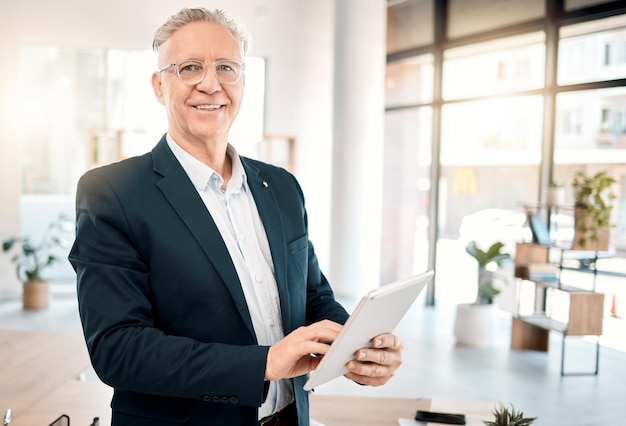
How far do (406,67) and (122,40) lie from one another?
3459mm

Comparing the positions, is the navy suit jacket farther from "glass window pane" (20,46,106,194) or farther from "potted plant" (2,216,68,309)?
"glass window pane" (20,46,106,194)

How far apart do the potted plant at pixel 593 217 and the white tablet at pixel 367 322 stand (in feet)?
14.1

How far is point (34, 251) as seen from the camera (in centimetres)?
703

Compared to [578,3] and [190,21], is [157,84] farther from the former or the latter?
[578,3]

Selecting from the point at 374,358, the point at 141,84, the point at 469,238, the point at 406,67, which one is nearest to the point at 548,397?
the point at 469,238

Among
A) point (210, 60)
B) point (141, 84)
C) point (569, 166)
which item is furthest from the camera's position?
point (141, 84)

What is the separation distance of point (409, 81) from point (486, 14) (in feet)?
4.44

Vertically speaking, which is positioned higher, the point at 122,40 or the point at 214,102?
the point at 122,40

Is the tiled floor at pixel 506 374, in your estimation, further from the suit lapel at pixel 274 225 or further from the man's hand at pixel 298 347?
the man's hand at pixel 298 347

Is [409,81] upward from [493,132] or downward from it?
upward

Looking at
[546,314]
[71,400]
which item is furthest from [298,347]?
[546,314]

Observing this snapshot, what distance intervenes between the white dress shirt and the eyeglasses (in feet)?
0.55

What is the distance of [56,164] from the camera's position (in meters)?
8.21

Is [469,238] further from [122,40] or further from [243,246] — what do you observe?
[243,246]
